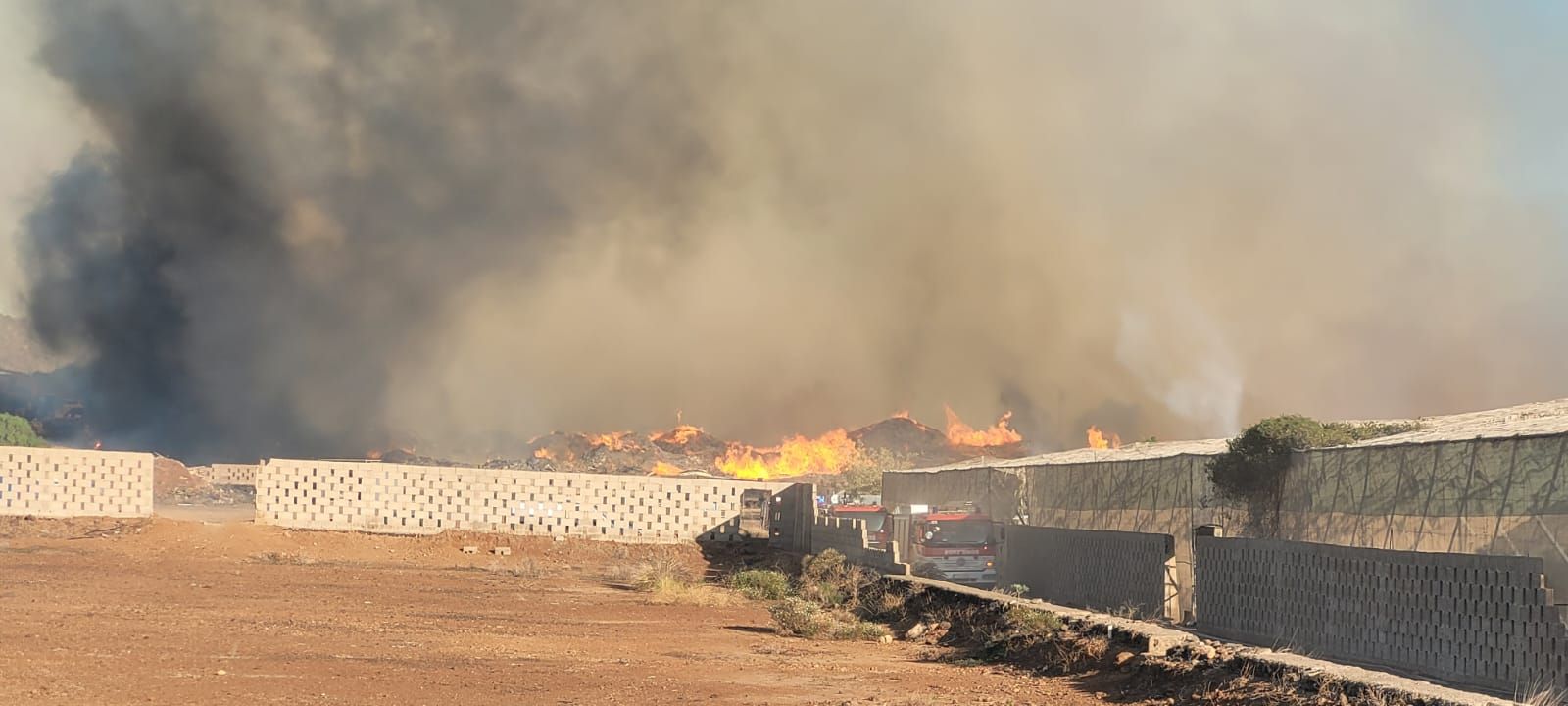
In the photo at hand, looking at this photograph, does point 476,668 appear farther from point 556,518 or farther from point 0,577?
point 556,518

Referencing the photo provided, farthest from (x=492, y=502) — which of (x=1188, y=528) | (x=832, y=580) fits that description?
(x=1188, y=528)

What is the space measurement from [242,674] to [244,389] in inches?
2574

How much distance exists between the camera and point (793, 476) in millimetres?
68938

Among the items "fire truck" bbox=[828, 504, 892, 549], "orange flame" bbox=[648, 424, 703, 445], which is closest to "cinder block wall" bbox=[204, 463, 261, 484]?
"orange flame" bbox=[648, 424, 703, 445]

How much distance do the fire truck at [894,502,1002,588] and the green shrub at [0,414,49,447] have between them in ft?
184

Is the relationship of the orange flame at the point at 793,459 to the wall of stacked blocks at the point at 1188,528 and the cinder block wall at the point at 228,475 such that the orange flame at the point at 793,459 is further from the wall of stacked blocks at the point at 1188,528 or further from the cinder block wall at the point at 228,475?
the wall of stacked blocks at the point at 1188,528

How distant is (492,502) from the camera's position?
40938 mm

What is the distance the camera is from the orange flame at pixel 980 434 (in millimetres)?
78312

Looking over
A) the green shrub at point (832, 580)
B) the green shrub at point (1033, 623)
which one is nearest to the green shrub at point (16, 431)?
the green shrub at point (832, 580)

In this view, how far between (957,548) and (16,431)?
63.5 meters

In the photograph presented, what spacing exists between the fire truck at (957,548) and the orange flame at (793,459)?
3849 cm

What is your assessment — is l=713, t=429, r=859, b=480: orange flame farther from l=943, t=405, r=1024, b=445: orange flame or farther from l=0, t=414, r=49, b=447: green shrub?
l=0, t=414, r=49, b=447: green shrub

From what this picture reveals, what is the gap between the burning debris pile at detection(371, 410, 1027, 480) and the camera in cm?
6875

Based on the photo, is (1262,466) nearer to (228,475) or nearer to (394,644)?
(394,644)
